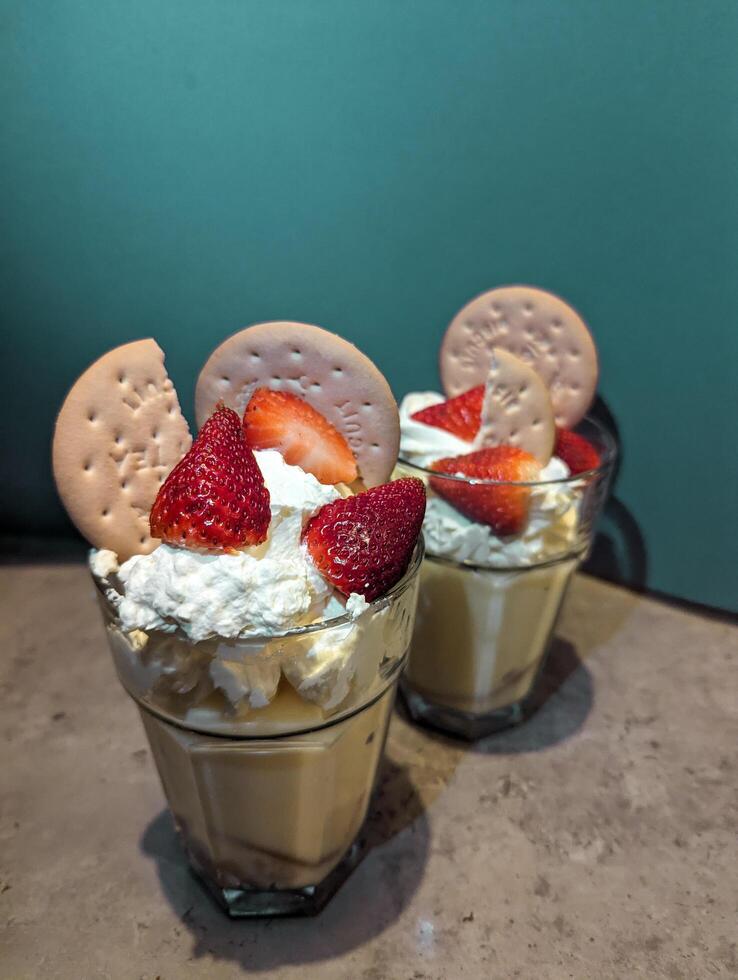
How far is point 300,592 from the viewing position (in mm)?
664

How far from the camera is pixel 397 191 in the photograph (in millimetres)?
1213

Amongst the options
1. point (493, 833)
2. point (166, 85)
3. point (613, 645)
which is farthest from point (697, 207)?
point (493, 833)

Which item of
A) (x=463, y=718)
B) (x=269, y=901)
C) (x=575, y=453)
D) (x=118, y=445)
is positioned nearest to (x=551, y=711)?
(x=463, y=718)

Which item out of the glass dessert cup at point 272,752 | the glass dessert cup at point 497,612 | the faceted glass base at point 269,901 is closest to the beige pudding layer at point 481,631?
the glass dessert cup at point 497,612

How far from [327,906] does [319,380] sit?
0.56m

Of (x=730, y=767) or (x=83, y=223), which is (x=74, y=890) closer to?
(x=730, y=767)

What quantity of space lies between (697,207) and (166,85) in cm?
77

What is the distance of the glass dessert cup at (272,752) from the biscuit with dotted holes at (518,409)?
0.31 m

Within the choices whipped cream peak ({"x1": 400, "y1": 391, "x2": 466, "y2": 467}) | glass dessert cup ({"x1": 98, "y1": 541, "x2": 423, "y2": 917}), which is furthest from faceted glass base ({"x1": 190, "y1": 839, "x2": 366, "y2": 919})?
whipped cream peak ({"x1": 400, "y1": 391, "x2": 466, "y2": 467})

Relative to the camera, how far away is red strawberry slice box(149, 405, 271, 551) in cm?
65

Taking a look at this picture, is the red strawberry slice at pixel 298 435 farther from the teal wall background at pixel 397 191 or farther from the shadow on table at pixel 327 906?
the shadow on table at pixel 327 906

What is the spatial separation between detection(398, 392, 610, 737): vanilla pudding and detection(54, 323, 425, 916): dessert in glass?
19 centimetres

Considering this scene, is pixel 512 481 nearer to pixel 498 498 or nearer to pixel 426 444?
pixel 498 498

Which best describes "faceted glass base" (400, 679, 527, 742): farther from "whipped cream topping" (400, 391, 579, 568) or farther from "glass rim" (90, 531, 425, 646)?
"glass rim" (90, 531, 425, 646)
